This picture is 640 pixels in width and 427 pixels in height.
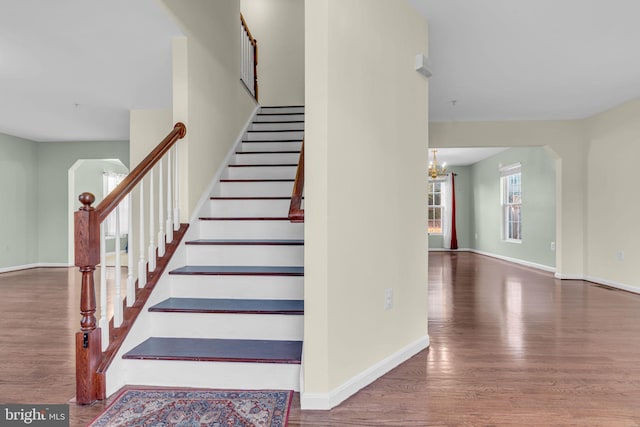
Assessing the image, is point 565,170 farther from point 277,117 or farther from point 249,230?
point 249,230

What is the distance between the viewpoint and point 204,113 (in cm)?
336

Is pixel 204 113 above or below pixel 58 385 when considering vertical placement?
above

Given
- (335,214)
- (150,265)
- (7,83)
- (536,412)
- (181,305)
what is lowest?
(536,412)

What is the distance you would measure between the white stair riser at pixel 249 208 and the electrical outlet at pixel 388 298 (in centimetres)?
130

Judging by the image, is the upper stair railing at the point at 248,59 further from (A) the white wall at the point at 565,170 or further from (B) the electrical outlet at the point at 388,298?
(A) the white wall at the point at 565,170

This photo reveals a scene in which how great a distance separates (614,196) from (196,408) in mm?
5746

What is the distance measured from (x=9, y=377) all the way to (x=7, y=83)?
3.43 meters

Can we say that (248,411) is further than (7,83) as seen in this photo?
No

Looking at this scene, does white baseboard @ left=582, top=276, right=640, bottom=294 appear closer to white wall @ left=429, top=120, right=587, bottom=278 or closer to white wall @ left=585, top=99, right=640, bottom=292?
white wall @ left=585, top=99, right=640, bottom=292

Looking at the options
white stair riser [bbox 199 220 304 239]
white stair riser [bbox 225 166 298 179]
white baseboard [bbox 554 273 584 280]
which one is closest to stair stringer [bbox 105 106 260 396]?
white stair riser [bbox 199 220 304 239]

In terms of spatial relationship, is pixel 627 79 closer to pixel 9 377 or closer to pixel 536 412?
pixel 536 412

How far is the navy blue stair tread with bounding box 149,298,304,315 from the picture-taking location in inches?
91.7

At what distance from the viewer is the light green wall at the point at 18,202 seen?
21.5ft

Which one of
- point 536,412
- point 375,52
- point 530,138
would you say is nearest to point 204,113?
point 375,52
